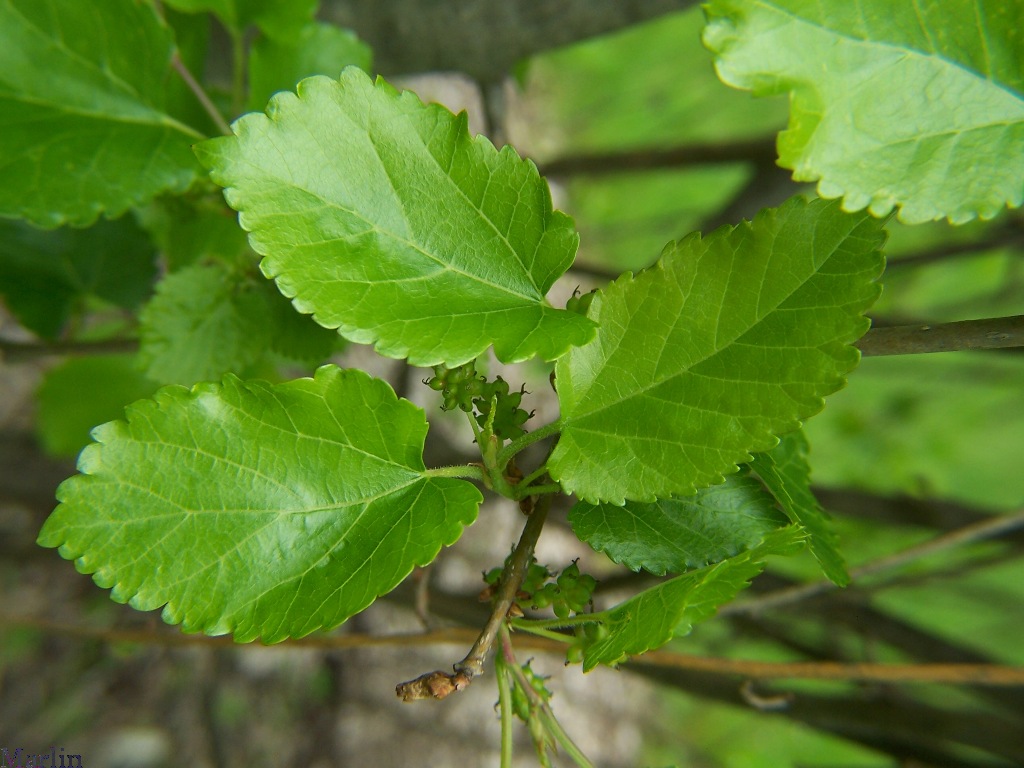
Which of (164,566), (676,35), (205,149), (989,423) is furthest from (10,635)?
(989,423)

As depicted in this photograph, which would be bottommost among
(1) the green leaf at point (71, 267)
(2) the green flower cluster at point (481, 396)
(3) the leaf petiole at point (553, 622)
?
(3) the leaf petiole at point (553, 622)

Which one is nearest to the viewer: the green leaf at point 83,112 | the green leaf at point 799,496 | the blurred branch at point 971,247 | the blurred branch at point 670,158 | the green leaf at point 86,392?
the green leaf at point 799,496

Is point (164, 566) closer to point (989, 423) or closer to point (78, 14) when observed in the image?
point (78, 14)

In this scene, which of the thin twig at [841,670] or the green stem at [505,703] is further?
the thin twig at [841,670]

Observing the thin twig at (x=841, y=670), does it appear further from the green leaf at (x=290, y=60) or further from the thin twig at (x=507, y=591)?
the green leaf at (x=290, y=60)

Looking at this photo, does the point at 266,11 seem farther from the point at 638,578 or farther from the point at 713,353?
the point at 638,578

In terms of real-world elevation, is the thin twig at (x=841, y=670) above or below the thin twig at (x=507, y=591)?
above

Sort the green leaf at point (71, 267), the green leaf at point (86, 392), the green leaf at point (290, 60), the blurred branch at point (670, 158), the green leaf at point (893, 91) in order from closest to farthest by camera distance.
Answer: the green leaf at point (893, 91), the green leaf at point (290, 60), the green leaf at point (71, 267), the green leaf at point (86, 392), the blurred branch at point (670, 158)

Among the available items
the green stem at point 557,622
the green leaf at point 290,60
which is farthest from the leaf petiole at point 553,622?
the green leaf at point 290,60
